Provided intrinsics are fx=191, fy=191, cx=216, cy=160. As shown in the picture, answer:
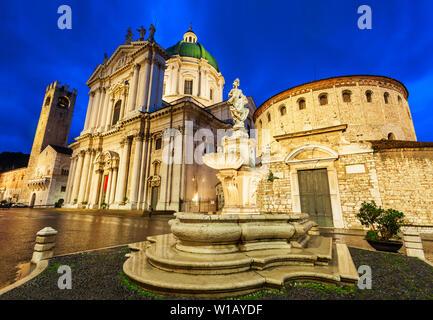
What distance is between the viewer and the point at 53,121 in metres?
46.1

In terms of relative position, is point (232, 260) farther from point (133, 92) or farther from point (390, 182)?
point (133, 92)

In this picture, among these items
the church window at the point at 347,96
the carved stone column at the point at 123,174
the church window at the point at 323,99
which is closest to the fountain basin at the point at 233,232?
the carved stone column at the point at 123,174

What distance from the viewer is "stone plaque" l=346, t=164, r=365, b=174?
10.3 m

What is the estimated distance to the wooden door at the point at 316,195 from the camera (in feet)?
35.4

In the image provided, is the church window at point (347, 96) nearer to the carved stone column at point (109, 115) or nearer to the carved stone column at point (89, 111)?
the carved stone column at point (109, 115)

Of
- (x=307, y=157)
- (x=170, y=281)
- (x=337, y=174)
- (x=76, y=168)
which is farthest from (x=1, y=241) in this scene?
(x=76, y=168)

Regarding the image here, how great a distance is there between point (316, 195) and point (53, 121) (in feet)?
191

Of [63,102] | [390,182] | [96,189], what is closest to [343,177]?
[390,182]

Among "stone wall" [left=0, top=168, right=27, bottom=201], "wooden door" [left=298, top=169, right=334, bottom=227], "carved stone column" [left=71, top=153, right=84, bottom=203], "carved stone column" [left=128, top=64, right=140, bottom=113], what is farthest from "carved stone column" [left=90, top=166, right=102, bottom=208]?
"stone wall" [left=0, top=168, right=27, bottom=201]

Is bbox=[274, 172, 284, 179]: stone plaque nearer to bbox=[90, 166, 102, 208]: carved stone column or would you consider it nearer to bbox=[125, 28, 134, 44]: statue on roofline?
bbox=[90, 166, 102, 208]: carved stone column

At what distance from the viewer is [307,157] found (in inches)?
456

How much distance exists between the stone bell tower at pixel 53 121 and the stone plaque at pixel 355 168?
5566 centimetres

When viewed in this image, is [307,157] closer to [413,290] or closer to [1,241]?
[413,290]

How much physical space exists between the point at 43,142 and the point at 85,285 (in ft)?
182
